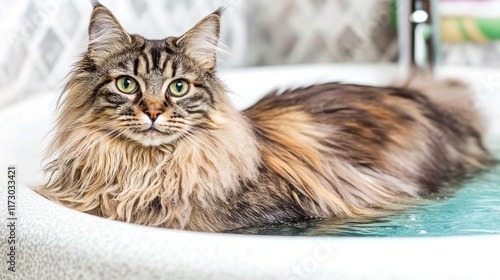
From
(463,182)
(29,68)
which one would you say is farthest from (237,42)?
(463,182)

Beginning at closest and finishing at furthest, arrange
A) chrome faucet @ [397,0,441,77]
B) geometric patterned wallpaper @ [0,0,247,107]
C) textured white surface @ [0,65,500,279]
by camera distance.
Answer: textured white surface @ [0,65,500,279] < geometric patterned wallpaper @ [0,0,247,107] < chrome faucet @ [397,0,441,77]

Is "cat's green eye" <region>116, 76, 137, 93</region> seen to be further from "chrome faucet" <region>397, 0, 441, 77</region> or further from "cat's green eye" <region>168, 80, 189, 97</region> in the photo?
"chrome faucet" <region>397, 0, 441, 77</region>

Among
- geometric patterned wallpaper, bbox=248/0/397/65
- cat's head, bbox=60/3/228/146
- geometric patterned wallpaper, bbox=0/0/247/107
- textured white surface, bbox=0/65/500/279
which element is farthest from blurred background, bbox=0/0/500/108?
textured white surface, bbox=0/65/500/279

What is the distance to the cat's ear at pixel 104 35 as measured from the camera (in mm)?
1258

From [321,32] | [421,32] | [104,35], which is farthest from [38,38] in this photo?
[321,32]

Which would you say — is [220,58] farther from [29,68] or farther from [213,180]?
[29,68]

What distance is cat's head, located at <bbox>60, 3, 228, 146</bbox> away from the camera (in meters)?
1.27

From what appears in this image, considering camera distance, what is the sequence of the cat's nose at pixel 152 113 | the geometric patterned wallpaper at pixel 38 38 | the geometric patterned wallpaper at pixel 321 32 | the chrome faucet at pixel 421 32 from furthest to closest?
the geometric patterned wallpaper at pixel 321 32
the chrome faucet at pixel 421 32
the geometric patterned wallpaper at pixel 38 38
the cat's nose at pixel 152 113

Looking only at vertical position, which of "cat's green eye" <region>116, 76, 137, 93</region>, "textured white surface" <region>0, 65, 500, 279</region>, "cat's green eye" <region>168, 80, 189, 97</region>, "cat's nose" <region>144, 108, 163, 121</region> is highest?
"cat's green eye" <region>116, 76, 137, 93</region>

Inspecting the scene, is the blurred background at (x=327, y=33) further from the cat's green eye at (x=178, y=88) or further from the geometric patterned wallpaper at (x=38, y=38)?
the cat's green eye at (x=178, y=88)

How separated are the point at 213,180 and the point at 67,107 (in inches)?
11.9

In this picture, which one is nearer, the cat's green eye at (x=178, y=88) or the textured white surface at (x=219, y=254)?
the textured white surface at (x=219, y=254)

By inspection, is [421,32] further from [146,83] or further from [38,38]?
[146,83]

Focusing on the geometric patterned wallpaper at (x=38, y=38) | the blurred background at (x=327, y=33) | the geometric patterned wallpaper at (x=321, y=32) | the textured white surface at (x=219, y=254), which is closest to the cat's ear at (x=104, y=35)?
the textured white surface at (x=219, y=254)
